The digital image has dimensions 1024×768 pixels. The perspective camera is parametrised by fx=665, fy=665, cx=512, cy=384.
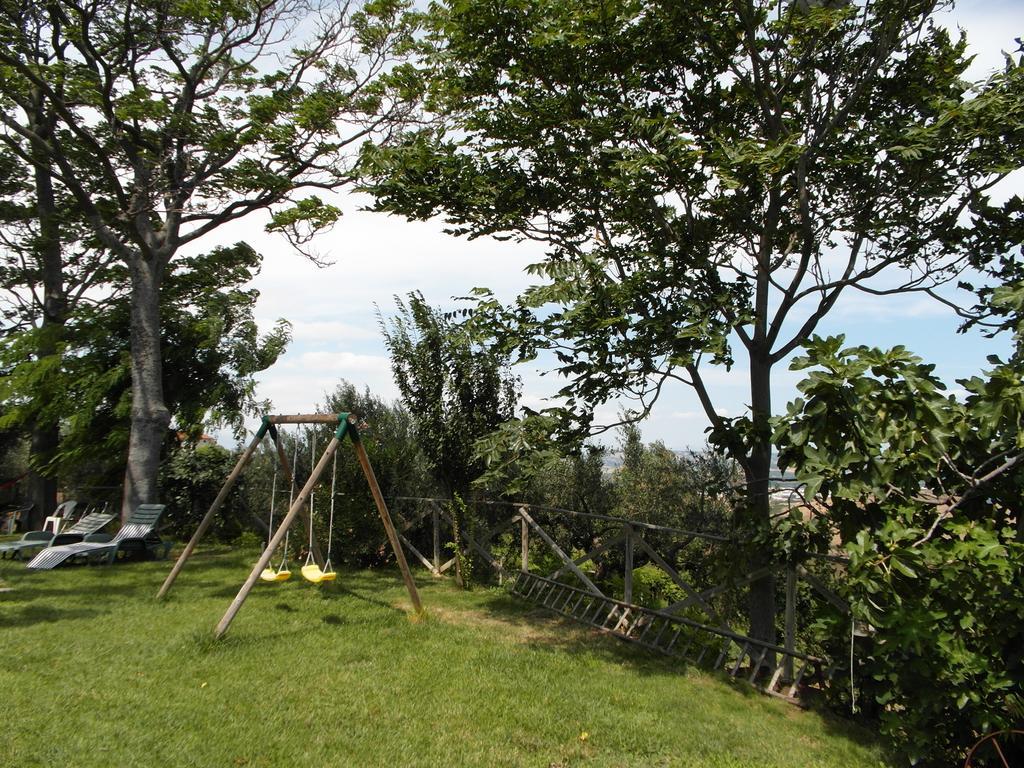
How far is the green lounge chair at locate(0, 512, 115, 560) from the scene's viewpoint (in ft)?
37.4

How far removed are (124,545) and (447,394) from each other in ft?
21.7

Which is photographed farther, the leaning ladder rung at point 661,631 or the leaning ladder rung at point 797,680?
the leaning ladder rung at point 661,631

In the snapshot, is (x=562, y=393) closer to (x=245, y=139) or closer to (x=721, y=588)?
(x=721, y=588)

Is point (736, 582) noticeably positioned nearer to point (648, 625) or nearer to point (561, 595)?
point (648, 625)

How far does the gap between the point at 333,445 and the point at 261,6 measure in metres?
11.2

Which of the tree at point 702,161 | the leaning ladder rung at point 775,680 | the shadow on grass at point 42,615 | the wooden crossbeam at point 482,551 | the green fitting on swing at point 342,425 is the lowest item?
the shadow on grass at point 42,615

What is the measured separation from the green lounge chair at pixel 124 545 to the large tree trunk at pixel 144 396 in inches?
24.6

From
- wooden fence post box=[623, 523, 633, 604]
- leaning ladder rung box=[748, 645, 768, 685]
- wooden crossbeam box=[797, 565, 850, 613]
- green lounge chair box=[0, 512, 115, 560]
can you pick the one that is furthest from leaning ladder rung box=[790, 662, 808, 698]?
green lounge chair box=[0, 512, 115, 560]

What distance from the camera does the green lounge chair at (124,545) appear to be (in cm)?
1049

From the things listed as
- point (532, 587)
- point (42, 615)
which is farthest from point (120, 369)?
point (532, 587)

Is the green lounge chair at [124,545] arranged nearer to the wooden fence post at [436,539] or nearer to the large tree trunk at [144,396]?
the large tree trunk at [144,396]

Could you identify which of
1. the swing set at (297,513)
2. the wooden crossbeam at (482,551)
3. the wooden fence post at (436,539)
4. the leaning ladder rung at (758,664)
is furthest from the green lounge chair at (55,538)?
the leaning ladder rung at (758,664)

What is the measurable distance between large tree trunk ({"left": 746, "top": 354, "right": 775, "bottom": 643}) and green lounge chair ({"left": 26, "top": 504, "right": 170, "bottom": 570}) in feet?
33.7

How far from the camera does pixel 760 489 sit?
6516mm
